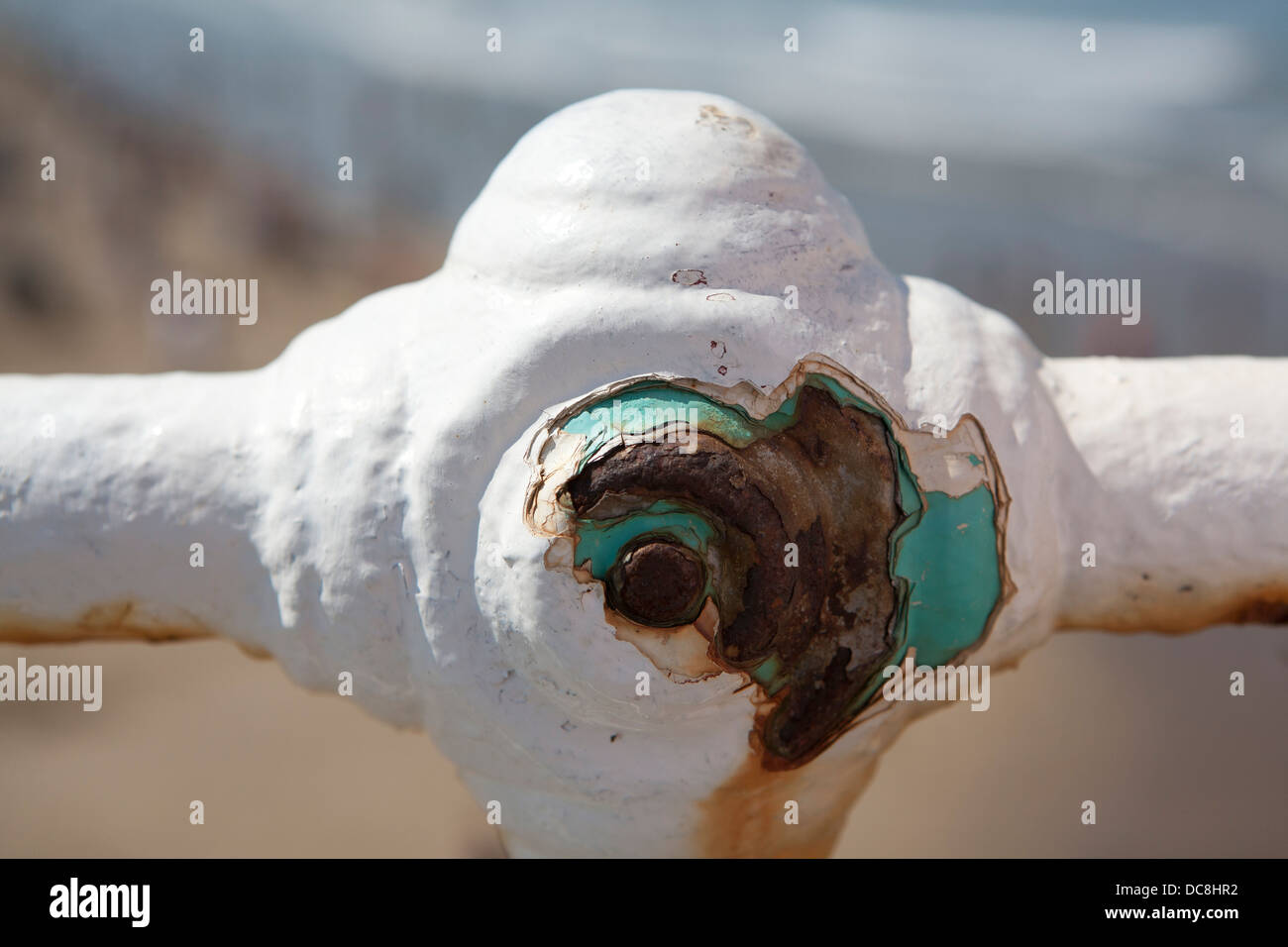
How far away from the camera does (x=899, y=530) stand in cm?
150

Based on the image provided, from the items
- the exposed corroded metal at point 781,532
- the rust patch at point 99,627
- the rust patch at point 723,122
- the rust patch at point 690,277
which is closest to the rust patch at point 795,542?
the exposed corroded metal at point 781,532

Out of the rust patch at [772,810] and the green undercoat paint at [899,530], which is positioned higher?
the green undercoat paint at [899,530]

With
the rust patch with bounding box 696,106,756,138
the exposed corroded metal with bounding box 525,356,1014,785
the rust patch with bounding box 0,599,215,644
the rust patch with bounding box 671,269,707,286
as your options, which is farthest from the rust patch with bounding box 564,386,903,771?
the rust patch with bounding box 0,599,215,644

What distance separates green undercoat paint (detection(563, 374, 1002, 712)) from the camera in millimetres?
1390

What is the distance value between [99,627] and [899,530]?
1.22 m

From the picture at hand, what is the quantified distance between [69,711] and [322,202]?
783cm

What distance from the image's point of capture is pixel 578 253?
1.48 m

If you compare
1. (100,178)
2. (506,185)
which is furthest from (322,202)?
(506,185)

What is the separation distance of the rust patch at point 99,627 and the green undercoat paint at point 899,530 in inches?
29.5

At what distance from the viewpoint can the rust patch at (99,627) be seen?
5.46 feet

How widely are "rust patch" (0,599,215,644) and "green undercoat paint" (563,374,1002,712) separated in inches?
29.5

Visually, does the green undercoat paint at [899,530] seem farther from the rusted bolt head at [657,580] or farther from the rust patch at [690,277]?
the rust patch at [690,277]

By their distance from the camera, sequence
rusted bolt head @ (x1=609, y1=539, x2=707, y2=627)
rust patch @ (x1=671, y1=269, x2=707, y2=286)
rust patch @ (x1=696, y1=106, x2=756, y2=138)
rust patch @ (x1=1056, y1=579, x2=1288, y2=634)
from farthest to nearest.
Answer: rust patch @ (x1=1056, y1=579, x2=1288, y2=634)
rust patch @ (x1=696, y1=106, x2=756, y2=138)
rust patch @ (x1=671, y1=269, x2=707, y2=286)
rusted bolt head @ (x1=609, y1=539, x2=707, y2=627)

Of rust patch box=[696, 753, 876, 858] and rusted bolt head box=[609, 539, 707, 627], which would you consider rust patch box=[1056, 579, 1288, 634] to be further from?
rusted bolt head box=[609, 539, 707, 627]
